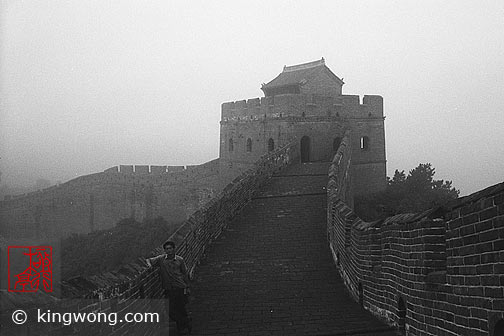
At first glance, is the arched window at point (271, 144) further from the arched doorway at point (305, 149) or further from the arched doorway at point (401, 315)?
the arched doorway at point (401, 315)

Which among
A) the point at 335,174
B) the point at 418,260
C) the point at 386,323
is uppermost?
the point at 335,174

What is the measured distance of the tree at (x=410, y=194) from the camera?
25.4 meters

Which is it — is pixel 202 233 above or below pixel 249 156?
below

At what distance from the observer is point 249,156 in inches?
1160

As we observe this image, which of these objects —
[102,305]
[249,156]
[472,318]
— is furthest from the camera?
[249,156]

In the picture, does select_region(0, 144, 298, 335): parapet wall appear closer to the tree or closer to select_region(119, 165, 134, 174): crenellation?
the tree

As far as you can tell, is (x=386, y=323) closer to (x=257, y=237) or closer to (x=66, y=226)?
(x=257, y=237)

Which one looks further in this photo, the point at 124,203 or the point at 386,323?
the point at 124,203

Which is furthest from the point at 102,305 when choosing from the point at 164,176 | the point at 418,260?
the point at 164,176

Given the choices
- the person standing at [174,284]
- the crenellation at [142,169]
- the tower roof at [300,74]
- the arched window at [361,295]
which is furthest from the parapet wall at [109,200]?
the person standing at [174,284]

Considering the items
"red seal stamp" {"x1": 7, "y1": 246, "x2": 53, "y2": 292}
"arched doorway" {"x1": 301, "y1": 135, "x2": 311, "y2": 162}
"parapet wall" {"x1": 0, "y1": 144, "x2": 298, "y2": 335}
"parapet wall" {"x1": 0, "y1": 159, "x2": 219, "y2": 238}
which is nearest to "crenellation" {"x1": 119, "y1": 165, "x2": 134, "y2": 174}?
"parapet wall" {"x1": 0, "y1": 159, "x2": 219, "y2": 238}

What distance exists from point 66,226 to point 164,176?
8374 millimetres

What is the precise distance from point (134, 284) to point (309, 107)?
2185 centimetres

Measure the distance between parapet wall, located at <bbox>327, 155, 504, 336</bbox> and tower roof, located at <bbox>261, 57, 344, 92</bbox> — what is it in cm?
2275
